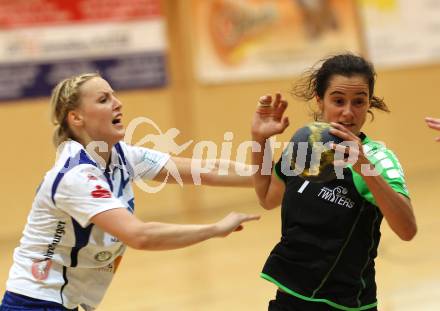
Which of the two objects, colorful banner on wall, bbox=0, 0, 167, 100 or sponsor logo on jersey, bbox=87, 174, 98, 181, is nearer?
sponsor logo on jersey, bbox=87, 174, 98, 181

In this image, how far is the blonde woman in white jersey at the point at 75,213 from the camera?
3043 mm

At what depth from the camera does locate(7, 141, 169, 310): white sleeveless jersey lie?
305 centimetres

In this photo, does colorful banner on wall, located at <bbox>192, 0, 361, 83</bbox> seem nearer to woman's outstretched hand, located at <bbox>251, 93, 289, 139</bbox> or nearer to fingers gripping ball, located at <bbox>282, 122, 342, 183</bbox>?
woman's outstretched hand, located at <bbox>251, 93, 289, 139</bbox>

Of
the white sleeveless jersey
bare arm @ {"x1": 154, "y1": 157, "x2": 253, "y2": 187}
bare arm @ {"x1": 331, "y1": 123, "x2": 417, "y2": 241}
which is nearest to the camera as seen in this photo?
bare arm @ {"x1": 331, "y1": 123, "x2": 417, "y2": 241}

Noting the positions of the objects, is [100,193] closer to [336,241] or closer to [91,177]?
[91,177]

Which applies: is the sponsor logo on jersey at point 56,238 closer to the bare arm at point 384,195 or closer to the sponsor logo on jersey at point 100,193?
the sponsor logo on jersey at point 100,193

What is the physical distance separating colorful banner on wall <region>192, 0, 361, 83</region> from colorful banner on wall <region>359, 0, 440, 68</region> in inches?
9.6

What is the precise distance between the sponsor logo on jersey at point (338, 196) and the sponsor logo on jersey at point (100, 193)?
87cm

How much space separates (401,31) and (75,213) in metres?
8.35

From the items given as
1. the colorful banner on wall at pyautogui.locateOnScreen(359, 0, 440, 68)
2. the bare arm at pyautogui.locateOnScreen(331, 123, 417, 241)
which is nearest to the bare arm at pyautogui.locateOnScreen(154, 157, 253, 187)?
the bare arm at pyautogui.locateOnScreen(331, 123, 417, 241)

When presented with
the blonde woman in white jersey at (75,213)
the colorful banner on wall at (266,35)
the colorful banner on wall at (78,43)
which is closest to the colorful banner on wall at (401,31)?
the colorful banner on wall at (266,35)

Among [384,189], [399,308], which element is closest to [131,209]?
[384,189]

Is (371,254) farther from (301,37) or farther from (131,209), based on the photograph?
(301,37)

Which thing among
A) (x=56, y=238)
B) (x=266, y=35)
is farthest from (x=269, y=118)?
(x=266, y=35)
